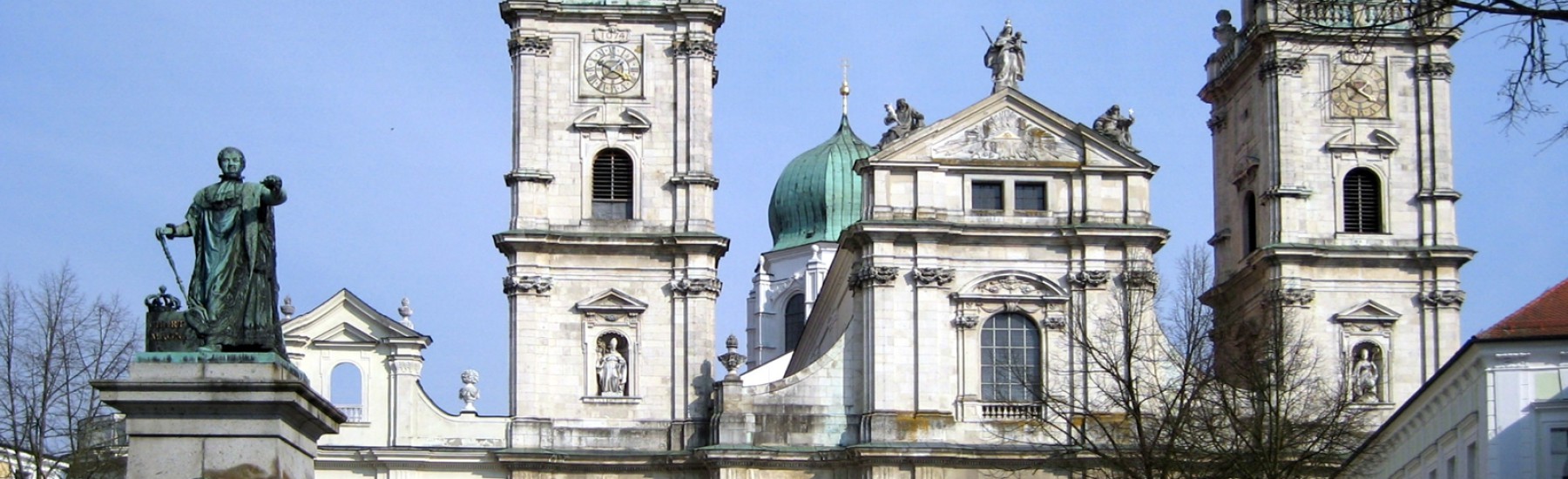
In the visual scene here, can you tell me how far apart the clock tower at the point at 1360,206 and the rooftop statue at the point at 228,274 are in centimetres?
3763

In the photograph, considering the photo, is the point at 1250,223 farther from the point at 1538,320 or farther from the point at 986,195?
the point at 1538,320

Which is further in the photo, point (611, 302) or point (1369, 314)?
point (1369, 314)

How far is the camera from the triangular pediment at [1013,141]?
181 ft

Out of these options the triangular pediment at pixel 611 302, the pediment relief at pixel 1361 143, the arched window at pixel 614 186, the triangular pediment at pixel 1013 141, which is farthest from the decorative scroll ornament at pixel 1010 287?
the arched window at pixel 614 186

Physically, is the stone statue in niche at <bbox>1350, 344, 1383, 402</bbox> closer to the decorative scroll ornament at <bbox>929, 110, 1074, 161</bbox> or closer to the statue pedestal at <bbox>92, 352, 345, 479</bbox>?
the decorative scroll ornament at <bbox>929, 110, 1074, 161</bbox>

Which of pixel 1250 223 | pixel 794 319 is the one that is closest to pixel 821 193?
pixel 794 319

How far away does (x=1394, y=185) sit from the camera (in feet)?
188

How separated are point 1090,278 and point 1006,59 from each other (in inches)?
189

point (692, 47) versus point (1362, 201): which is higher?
point (692, 47)

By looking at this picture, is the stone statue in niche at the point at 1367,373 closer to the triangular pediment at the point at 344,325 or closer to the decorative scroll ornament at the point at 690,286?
the decorative scroll ornament at the point at 690,286

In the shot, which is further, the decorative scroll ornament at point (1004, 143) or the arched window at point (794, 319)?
the arched window at point (794, 319)

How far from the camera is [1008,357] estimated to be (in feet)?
181

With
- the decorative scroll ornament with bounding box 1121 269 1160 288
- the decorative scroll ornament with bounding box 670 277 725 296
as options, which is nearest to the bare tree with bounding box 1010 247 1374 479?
the decorative scroll ornament with bounding box 1121 269 1160 288

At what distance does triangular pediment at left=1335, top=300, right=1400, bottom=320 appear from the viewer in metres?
56.5
